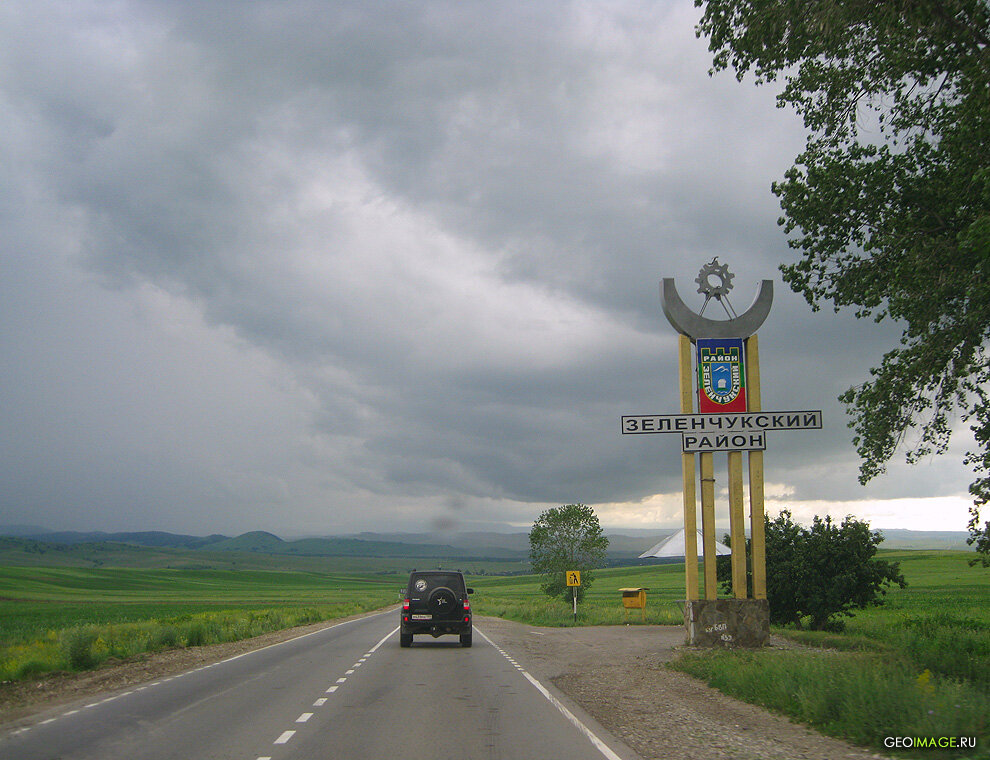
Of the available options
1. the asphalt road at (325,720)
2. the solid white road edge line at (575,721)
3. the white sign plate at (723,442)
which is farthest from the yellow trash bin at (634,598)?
the solid white road edge line at (575,721)

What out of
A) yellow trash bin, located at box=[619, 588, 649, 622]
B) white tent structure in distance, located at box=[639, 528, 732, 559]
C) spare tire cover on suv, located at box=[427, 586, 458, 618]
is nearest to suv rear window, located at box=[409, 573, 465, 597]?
spare tire cover on suv, located at box=[427, 586, 458, 618]

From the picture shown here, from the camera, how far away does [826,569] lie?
2758cm

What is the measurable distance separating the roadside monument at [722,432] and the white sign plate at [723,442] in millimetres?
25

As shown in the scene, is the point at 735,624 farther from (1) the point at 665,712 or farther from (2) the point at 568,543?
(2) the point at 568,543

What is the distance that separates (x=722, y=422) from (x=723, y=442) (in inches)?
19.7

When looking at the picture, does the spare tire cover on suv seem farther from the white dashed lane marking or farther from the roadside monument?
the roadside monument

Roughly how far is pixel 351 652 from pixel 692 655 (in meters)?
10.3

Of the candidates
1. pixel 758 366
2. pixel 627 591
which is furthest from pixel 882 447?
pixel 627 591

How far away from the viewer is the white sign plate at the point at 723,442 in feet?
70.8

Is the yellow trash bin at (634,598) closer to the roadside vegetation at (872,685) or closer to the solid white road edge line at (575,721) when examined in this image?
the roadside vegetation at (872,685)

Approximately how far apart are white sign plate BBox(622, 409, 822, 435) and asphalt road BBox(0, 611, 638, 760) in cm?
664

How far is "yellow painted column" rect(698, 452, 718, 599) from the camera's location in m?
21.7

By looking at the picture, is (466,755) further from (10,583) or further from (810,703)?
(10,583)

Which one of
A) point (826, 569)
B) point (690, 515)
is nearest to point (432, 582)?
point (690, 515)
